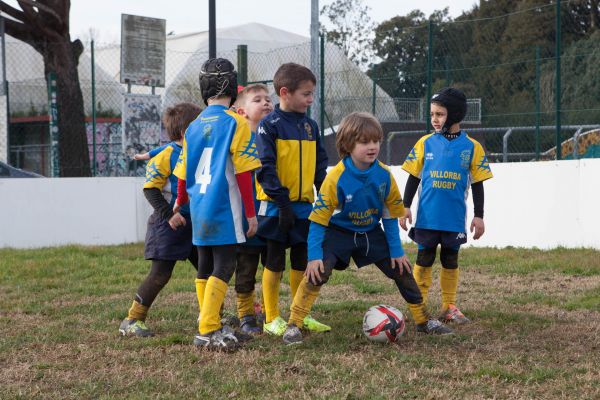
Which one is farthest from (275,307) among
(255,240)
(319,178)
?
(319,178)

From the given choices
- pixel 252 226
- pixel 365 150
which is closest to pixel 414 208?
pixel 365 150

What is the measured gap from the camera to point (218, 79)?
4926 millimetres

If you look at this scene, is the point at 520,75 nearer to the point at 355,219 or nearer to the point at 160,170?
the point at 355,219

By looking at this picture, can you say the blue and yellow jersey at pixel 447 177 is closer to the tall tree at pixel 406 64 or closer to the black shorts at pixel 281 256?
the black shorts at pixel 281 256

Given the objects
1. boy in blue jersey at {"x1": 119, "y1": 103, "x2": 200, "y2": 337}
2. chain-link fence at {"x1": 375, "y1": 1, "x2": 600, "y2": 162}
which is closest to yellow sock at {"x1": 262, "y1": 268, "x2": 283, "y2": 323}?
boy in blue jersey at {"x1": 119, "y1": 103, "x2": 200, "y2": 337}

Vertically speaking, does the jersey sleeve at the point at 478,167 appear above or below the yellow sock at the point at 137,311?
above

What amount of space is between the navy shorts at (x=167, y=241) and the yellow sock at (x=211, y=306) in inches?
27.5

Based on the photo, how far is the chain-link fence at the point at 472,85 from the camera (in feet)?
33.5

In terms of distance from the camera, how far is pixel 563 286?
7191mm

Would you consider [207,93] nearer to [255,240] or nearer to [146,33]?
[255,240]

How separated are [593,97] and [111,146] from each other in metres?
7.08

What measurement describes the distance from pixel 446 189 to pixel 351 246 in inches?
37.2

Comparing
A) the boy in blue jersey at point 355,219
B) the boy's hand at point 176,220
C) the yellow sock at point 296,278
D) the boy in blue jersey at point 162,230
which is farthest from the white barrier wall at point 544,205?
the boy's hand at point 176,220

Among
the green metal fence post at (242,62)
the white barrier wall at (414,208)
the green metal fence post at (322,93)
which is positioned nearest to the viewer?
the white barrier wall at (414,208)
